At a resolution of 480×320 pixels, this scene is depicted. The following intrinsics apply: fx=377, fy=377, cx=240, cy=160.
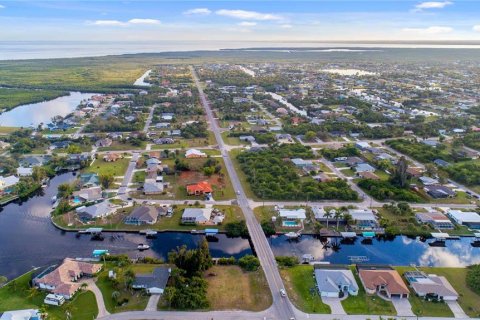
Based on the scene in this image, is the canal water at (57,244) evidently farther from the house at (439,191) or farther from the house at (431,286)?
the house at (439,191)

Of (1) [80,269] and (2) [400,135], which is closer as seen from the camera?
(1) [80,269]

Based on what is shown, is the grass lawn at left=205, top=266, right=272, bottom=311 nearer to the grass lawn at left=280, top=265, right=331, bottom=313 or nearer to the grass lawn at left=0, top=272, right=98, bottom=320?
the grass lawn at left=280, top=265, right=331, bottom=313

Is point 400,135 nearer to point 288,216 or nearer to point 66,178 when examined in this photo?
point 288,216

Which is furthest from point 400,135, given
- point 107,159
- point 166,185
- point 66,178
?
point 66,178

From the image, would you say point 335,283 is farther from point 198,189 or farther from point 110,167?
point 110,167

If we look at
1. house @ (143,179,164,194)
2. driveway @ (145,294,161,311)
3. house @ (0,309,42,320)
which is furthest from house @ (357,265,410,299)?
house @ (143,179,164,194)

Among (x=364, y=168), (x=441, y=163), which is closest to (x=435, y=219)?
(x=364, y=168)
